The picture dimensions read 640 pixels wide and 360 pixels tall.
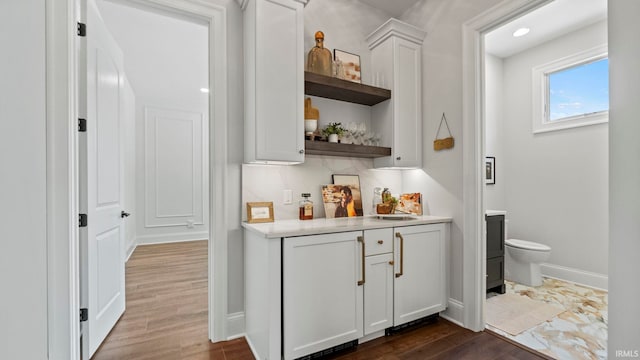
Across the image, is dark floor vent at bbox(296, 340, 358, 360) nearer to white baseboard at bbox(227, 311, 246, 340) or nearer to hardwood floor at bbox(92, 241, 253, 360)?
hardwood floor at bbox(92, 241, 253, 360)

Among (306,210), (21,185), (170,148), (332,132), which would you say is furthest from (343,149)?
(170,148)

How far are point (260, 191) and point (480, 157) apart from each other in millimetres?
1767

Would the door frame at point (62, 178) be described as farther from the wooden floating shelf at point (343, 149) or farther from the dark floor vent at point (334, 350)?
the wooden floating shelf at point (343, 149)

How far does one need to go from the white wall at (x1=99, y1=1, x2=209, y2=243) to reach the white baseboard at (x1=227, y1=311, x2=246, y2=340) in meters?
3.33

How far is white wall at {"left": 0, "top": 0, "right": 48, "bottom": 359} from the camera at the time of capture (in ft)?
0.97

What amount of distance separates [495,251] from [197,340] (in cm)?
286

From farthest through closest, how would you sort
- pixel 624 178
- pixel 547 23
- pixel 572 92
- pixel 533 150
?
pixel 533 150 < pixel 572 92 < pixel 547 23 < pixel 624 178

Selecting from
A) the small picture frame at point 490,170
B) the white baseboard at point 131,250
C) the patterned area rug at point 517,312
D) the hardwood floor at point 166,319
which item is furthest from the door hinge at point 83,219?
the small picture frame at point 490,170

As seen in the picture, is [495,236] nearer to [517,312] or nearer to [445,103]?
[517,312]

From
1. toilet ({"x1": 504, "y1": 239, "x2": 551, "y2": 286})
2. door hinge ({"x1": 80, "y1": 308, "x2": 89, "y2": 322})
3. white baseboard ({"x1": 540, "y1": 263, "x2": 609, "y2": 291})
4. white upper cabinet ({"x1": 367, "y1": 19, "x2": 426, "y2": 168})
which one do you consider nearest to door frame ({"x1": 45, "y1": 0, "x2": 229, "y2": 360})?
door hinge ({"x1": 80, "y1": 308, "x2": 89, "y2": 322})

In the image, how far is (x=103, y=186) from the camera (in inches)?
75.5

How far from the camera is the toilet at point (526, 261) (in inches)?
117

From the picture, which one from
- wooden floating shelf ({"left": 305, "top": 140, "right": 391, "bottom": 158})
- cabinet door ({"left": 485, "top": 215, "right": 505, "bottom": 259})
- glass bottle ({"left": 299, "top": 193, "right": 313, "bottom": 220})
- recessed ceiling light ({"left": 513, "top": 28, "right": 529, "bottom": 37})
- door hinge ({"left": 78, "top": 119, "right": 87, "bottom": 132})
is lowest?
cabinet door ({"left": 485, "top": 215, "right": 505, "bottom": 259})

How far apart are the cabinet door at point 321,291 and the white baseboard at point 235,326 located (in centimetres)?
59
